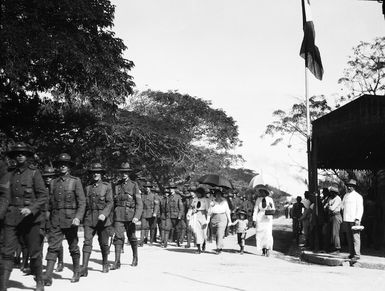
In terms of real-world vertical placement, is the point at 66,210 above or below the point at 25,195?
below

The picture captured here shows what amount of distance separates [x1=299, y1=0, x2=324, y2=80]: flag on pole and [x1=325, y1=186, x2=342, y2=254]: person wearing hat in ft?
11.9

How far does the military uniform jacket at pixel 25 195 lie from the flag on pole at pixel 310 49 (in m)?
10.2

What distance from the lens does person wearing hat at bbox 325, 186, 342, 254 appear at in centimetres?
1356

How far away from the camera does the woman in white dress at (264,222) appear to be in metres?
14.4

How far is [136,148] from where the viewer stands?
30078 mm

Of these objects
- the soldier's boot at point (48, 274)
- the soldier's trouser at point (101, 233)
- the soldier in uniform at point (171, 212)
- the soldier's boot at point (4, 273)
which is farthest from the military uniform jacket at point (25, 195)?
the soldier in uniform at point (171, 212)

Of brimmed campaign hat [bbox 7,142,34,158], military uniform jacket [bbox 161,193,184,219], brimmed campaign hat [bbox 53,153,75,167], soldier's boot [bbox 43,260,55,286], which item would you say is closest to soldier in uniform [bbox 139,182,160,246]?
military uniform jacket [bbox 161,193,184,219]

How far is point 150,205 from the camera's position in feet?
55.7

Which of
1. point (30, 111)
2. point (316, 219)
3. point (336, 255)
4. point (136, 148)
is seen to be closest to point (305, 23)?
point (316, 219)

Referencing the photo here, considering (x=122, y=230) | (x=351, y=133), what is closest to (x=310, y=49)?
(x=351, y=133)

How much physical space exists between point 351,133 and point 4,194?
10.9 m

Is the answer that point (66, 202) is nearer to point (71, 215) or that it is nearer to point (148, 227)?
point (71, 215)

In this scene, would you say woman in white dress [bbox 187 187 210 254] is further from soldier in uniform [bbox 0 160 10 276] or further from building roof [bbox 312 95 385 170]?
soldier in uniform [bbox 0 160 10 276]

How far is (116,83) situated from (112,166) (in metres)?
10.2
